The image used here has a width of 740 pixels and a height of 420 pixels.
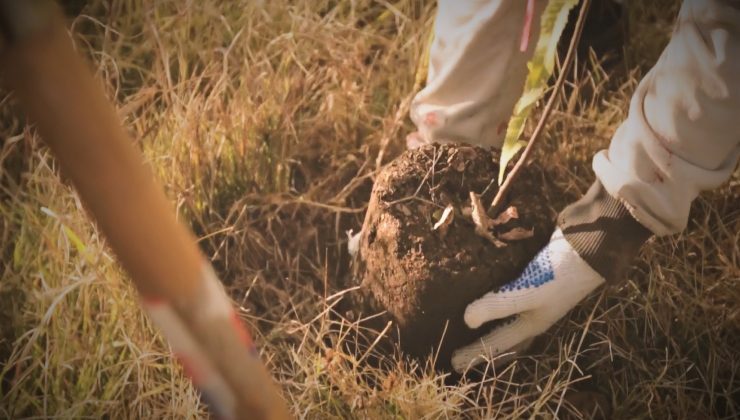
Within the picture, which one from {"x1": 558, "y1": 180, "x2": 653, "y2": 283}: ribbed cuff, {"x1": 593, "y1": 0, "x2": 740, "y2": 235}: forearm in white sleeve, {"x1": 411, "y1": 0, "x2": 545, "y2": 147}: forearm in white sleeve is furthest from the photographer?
{"x1": 411, "y1": 0, "x2": 545, "y2": 147}: forearm in white sleeve

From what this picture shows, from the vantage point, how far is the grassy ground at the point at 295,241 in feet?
3.24

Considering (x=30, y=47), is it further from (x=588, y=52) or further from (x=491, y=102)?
(x=588, y=52)

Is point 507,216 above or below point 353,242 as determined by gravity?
above

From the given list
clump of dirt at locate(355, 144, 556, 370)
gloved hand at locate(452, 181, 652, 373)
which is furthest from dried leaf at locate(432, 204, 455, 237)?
gloved hand at locate(452, 181, 652, 373)

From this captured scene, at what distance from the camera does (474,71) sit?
107 centimetres

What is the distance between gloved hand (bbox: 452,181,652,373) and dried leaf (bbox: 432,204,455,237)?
0.36 ft

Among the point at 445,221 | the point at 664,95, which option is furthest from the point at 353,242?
the point at 664,95

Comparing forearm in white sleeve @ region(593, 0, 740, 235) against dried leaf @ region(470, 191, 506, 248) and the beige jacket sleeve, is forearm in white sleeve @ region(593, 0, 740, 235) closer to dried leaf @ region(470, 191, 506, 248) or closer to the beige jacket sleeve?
the beige jacket sleeve

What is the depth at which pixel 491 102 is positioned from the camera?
1087 mm

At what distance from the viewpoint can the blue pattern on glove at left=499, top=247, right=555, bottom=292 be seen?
37.0 inches

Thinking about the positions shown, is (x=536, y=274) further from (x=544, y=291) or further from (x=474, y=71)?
(x=474, y=71)

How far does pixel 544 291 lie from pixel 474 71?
1.18 ft

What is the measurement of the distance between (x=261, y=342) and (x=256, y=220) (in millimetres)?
215

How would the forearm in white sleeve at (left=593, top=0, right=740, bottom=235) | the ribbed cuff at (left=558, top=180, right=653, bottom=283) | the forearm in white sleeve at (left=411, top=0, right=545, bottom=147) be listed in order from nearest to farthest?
→ the forearm in white sleeve at (left=593, top=0, right=740, bottom=235) < the ribbed cuff at (left=558, top=180, right=653, bottom=283) < the forearm in white sleeve at (left=411, top=0, right=545, bottom=147)
